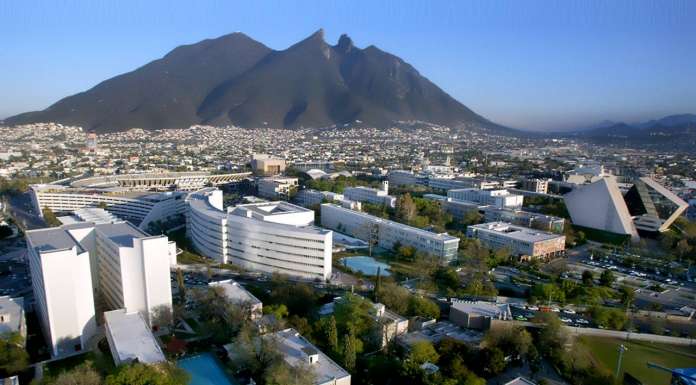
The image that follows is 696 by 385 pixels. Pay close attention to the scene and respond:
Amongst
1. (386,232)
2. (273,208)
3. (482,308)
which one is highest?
(273,208)

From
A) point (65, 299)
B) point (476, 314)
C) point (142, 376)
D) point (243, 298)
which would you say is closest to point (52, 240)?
point (65, 299)

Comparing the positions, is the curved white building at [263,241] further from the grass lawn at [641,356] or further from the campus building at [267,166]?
the campus building at [267,166]

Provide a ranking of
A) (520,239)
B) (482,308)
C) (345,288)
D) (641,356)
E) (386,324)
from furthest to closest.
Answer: (520,239) → (345,288) → (482,308) → (641,356) → (386,324)

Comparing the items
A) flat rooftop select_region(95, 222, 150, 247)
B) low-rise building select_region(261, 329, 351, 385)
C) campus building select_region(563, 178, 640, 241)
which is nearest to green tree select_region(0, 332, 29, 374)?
flat rooftop select_region(95, 222, 150, 247)

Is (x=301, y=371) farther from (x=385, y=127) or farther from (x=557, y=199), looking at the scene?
(x=385, y=127)

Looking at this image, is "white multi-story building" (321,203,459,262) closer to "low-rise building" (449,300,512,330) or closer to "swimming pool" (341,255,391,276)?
"swimming pool" (341,255,391,276)

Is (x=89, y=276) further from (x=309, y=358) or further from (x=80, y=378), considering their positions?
(x=309, y=358)

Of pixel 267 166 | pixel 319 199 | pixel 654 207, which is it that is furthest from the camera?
pixel 267 166
